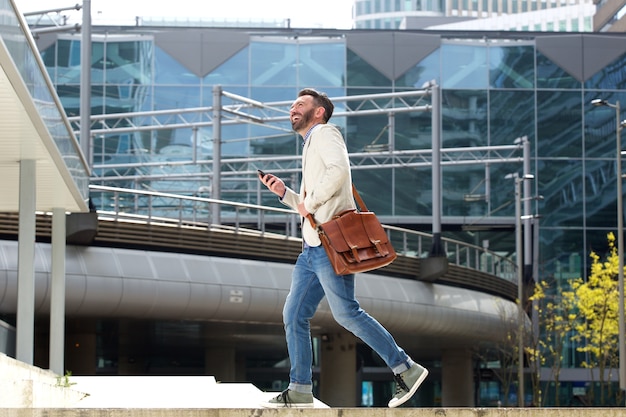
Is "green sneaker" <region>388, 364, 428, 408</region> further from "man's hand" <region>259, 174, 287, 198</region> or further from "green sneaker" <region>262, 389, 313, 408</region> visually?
"man's hand" <region>259, 174, 287, 198</region>

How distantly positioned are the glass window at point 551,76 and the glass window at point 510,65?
38cm

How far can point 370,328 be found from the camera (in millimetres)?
7156

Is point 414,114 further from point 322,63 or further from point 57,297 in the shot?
point 57,297

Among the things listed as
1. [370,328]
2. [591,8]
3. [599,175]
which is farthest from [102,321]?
[591,8]

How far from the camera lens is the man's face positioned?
7.50 m

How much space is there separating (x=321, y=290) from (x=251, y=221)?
3124 cm

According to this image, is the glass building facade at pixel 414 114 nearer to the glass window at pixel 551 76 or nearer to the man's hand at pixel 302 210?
the glass window at pixel 551 76

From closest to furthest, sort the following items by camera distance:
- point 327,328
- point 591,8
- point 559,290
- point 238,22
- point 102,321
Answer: point 102,321 → point 327,328 → point 559,290 → point 238,22 → point 591,8

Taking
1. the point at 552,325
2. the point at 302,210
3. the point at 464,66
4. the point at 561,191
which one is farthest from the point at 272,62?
the point at 302,210

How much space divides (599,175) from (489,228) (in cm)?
599

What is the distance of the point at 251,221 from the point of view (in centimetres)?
3856

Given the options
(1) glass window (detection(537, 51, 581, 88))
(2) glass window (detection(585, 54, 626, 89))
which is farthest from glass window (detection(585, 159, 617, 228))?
(1) glass window (detection(537, 51, 581, 88))

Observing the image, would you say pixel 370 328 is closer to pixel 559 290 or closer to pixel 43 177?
pixel 43 177

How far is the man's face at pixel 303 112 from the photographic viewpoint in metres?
7.50
